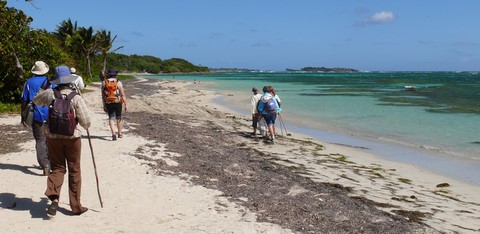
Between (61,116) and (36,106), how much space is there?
6.65ft

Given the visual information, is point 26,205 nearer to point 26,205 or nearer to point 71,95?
point 26,205

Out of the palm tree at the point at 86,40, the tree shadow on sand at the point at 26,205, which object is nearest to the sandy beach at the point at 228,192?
the tree shadow on sand at the point at 26,205

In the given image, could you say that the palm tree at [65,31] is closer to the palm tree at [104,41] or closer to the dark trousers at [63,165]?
the palm tree at [104,41]

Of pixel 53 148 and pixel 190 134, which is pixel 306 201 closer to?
pixel 53 148

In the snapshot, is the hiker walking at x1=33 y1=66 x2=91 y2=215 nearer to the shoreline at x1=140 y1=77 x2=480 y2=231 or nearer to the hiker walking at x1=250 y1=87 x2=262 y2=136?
the shoreline at x1=140 y1=77 x2=480 y2=231

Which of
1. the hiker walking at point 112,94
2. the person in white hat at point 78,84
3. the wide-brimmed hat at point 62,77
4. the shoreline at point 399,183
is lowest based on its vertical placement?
the shoreline at point 399,183

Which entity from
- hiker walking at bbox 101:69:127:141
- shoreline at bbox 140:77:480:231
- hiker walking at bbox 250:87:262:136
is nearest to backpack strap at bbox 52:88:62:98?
hiker walking at bbox 101:69:127:141

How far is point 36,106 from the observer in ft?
22.4

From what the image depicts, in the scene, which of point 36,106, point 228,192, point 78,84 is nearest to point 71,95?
point 78,84

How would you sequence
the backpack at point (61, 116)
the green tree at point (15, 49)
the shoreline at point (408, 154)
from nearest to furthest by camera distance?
the backpack at point (61, 116), the shoreline at point (408, 154), the green tree at point (15, 49)

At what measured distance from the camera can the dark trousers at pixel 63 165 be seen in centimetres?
531

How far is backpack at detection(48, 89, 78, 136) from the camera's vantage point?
5.14 metres

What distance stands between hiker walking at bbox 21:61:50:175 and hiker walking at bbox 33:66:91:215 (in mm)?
1338

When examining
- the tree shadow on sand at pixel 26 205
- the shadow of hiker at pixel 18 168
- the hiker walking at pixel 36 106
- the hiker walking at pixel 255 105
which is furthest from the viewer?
the hiker walking at pixel 255 105
